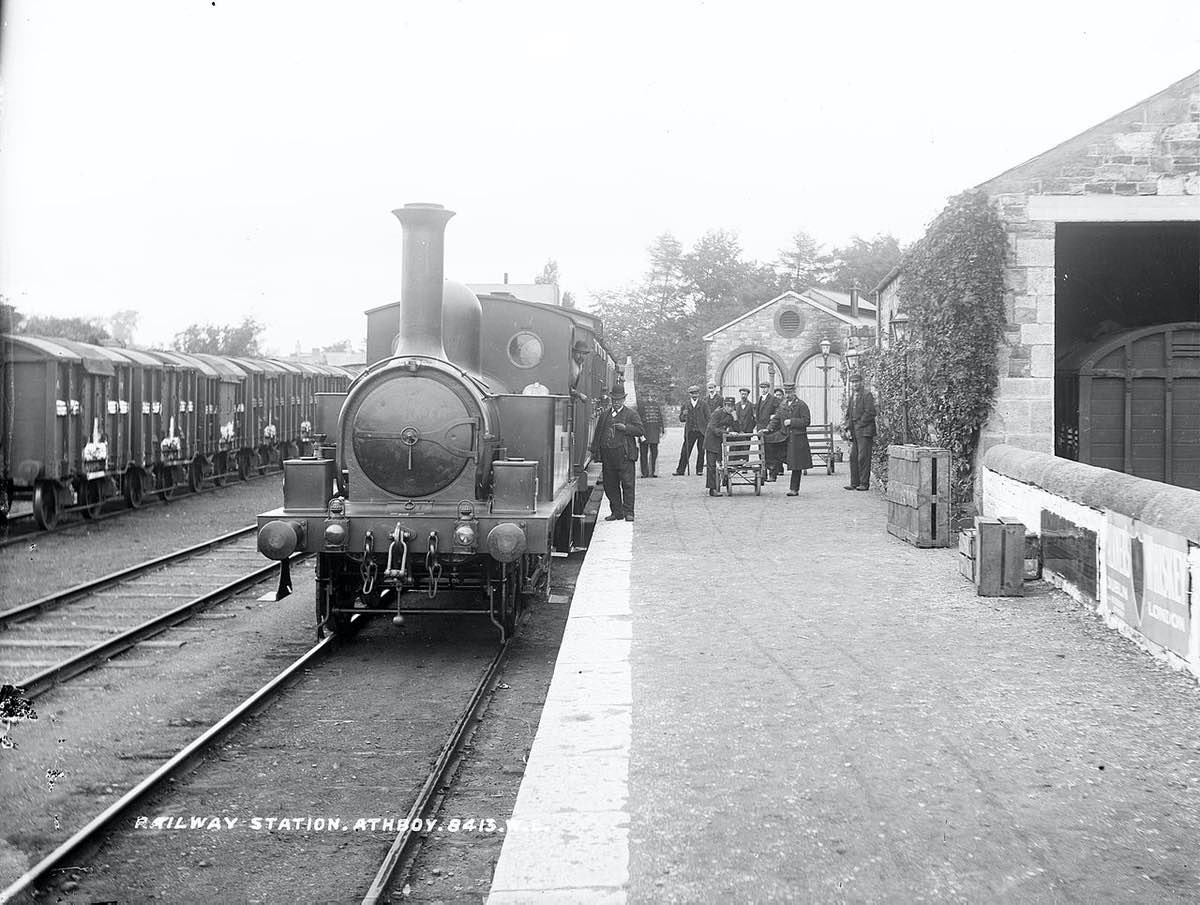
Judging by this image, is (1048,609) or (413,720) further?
(1048,609)

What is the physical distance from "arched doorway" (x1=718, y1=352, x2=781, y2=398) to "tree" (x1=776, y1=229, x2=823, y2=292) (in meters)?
38.7

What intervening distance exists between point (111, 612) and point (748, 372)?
30.7 m

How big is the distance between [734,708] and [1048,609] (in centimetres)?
340

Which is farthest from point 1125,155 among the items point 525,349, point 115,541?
point 115,541

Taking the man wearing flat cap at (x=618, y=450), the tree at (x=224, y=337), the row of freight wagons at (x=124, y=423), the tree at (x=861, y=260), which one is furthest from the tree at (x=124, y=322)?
the tree at (x=861, y=260)

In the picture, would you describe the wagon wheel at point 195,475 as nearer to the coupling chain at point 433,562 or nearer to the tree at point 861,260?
the coupling chain at point 433,562

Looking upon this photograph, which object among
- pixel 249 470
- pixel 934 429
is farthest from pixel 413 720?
pixel 249 470

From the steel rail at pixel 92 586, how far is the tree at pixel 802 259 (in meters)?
66.2

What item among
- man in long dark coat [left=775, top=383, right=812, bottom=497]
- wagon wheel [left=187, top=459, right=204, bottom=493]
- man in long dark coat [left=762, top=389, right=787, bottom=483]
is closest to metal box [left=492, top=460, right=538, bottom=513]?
man in long dark coat [left=775, top=383, right=812, bottom=497]

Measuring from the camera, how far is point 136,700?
6.60 metres

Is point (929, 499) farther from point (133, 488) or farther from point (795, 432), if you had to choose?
point (133, 488)

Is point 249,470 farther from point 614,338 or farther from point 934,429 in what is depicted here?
point 614,338

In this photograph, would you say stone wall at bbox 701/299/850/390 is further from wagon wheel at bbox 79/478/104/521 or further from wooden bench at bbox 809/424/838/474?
wagon wheel at bbox 79/478/104/521

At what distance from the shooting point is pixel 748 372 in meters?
38.3
